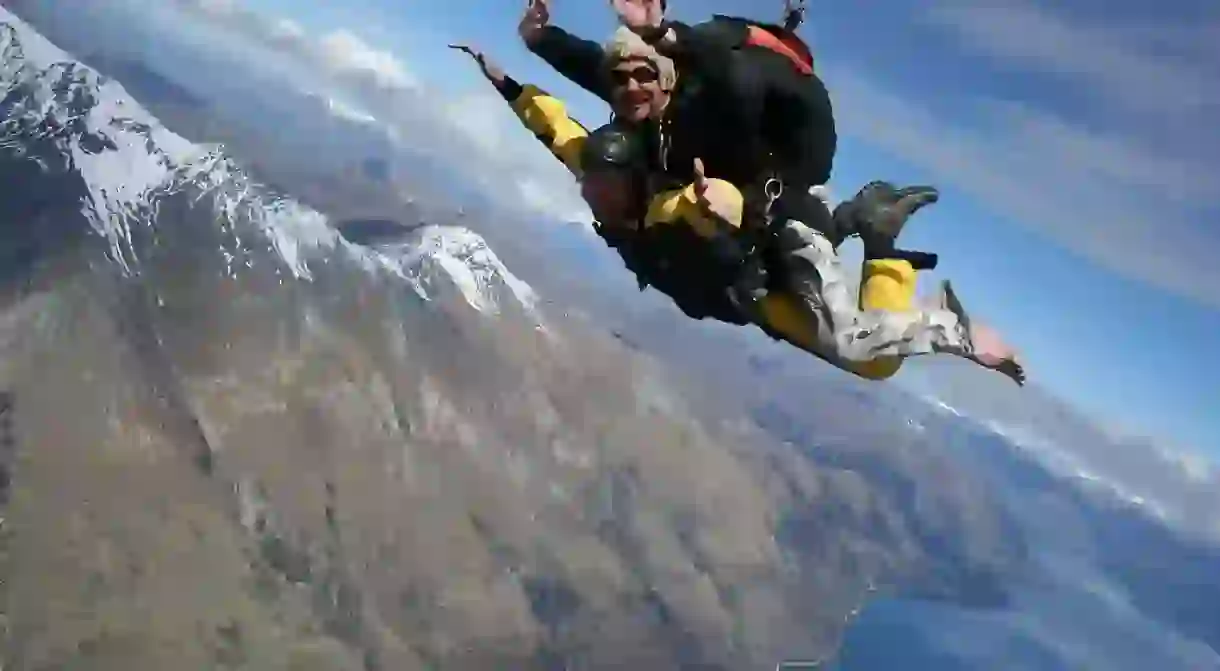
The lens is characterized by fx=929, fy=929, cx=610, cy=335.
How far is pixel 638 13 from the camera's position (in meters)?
3.86

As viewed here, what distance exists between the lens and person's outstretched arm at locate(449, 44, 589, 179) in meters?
4.95

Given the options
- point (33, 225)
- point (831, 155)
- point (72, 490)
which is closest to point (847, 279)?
point (831, 155)

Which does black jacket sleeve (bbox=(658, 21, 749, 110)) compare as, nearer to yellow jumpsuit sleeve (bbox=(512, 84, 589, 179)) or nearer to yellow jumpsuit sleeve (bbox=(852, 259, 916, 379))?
yellow jumpsuit sleeve (bbox=(512, 84, 589, 179))

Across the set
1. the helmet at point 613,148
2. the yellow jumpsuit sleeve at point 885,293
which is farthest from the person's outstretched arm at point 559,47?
the yellow jumpsuit sleeve at point 885,293

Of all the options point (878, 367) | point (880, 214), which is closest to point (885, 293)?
point (878, 367)

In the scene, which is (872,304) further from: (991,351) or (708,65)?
(708,65)

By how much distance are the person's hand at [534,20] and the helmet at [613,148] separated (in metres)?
0.93

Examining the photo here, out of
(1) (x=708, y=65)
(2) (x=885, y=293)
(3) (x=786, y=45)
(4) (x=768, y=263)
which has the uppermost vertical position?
(3) (x=786, y=45)

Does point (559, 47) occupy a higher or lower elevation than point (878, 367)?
higher

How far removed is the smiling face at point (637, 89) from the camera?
3.87 meters

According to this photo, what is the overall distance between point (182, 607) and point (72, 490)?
22.1 meters

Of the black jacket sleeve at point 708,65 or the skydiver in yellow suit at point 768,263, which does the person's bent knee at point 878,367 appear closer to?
the skydiver in yellow suit at point 768,263

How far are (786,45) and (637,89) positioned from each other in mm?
1002

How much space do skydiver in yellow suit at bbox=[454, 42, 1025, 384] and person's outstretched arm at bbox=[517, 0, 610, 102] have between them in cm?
28
